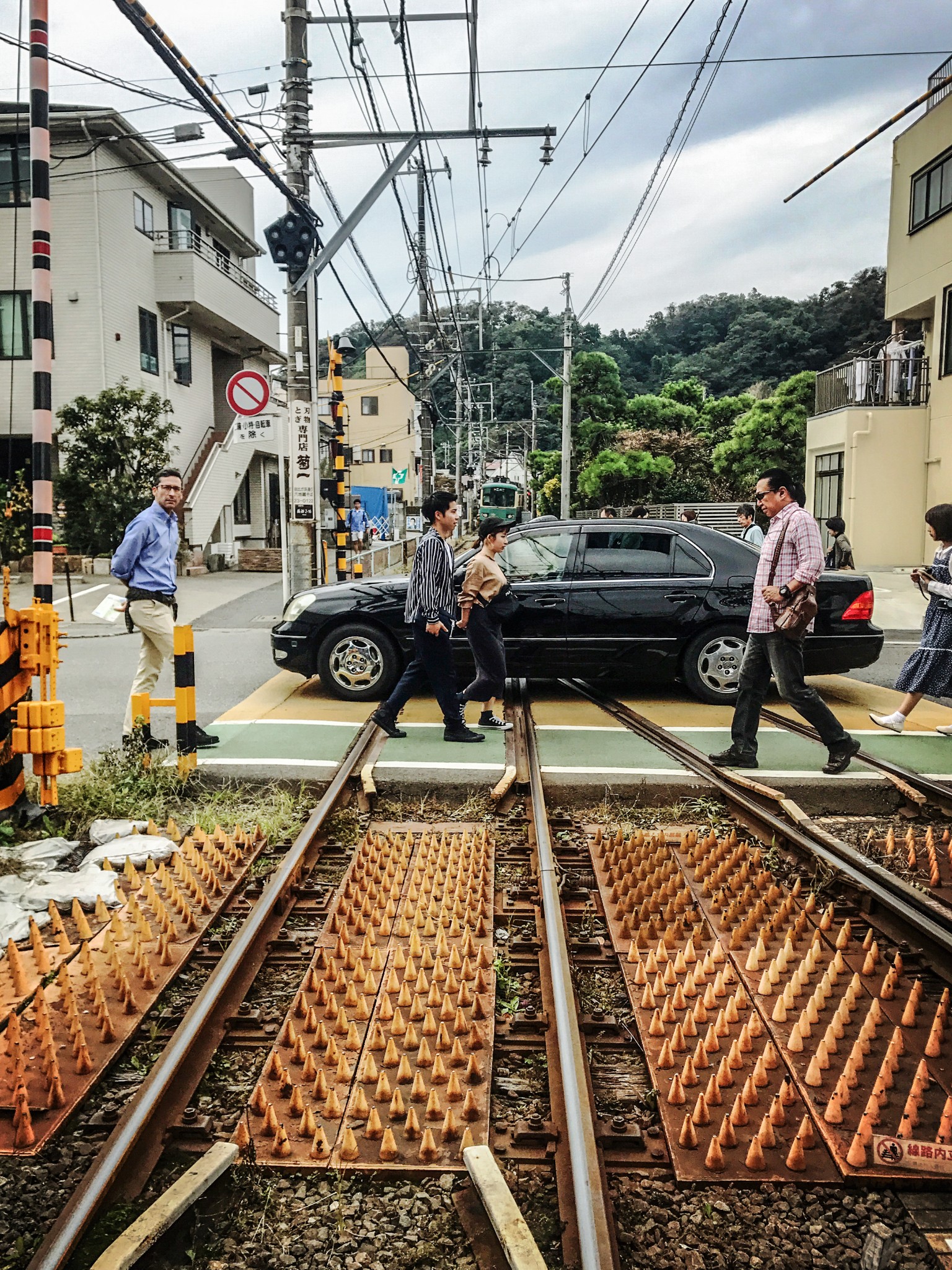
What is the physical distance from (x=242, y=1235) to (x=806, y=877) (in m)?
3.27

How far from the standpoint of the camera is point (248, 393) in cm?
1266

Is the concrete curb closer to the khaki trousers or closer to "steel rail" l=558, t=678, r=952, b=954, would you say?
"steel rail" l=558, t=678, r=952, b=954

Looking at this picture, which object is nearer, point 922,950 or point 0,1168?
point 0,1168

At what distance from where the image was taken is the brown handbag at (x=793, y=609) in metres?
6.54

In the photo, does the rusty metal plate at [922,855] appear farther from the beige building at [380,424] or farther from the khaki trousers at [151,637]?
the beige building at [380,424]

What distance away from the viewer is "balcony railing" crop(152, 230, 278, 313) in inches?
1054

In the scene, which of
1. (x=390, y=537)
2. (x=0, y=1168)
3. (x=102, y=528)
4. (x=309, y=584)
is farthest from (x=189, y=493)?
(x=0, y=1168)

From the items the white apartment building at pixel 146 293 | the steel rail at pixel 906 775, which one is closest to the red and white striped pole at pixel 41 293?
the steel rail at pixel 906 775

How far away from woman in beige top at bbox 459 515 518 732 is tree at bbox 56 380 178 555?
16.0 meters

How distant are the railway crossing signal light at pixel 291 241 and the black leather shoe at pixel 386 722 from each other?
23.6ft

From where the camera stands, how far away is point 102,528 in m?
22.3

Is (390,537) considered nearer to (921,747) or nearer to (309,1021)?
(921,747)

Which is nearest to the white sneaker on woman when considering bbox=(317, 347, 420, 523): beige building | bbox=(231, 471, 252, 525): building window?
bbox=(231, 471, 252, 525): building window

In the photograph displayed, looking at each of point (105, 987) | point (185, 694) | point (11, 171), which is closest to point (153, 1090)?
point (105, 987)
